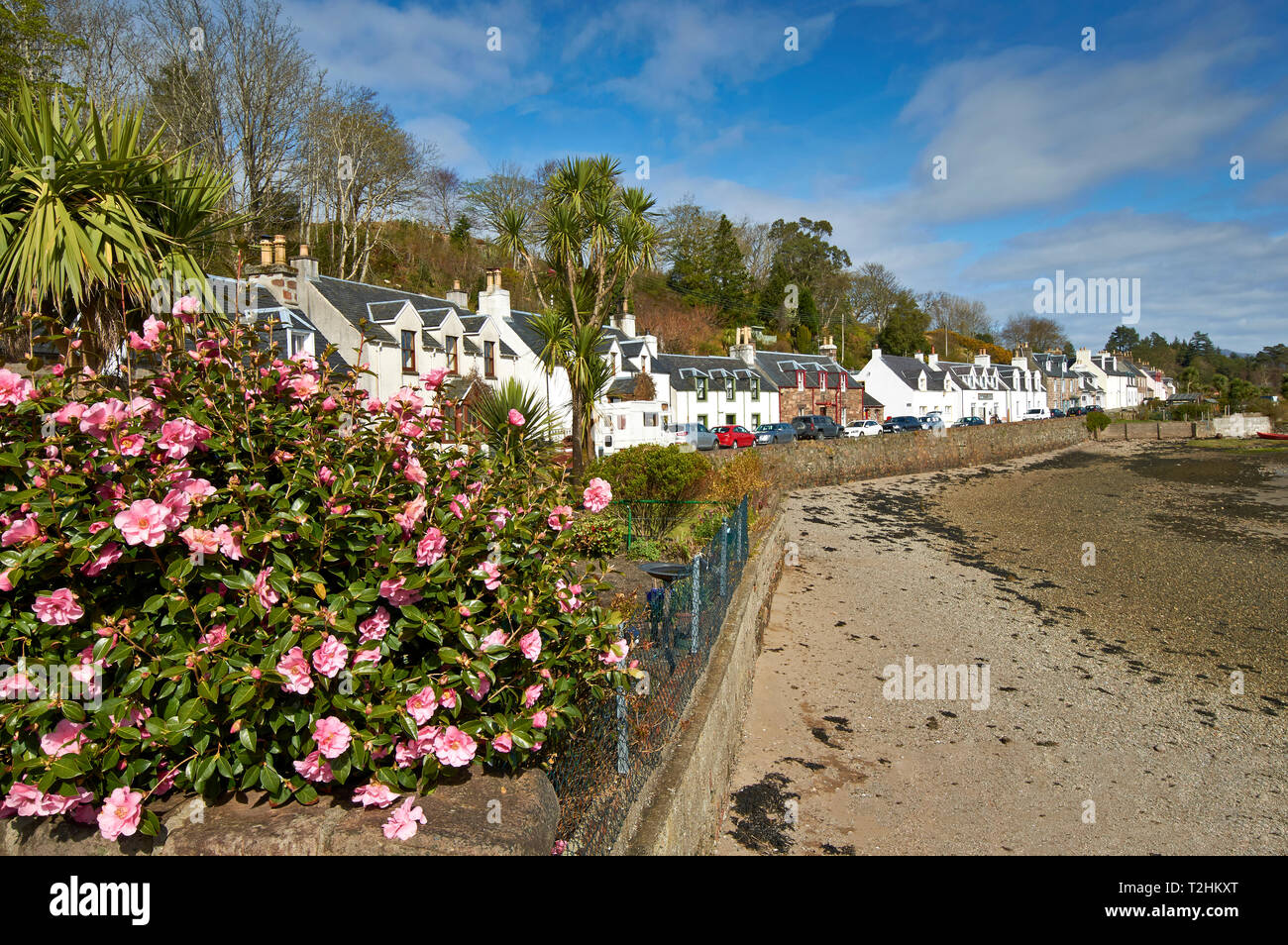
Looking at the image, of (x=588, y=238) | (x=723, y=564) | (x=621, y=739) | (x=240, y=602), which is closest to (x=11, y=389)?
(x=240, y=602)

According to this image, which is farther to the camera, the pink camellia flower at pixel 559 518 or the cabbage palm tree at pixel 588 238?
the cabbage palm tree at pixel 588 238

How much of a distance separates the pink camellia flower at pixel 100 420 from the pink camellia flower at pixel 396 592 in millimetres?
1021

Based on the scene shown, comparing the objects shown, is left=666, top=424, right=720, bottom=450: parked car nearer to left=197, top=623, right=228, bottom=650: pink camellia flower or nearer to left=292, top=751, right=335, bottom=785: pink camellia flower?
left=292, top=751, right=335, bottom=785: pink camellia flower

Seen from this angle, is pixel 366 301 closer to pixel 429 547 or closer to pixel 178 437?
pixel 178 437

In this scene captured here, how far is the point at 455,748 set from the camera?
265cm

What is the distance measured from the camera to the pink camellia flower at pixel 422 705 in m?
2.55

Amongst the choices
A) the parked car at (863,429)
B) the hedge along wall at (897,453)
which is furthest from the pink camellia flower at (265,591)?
the parked car at (863,429)

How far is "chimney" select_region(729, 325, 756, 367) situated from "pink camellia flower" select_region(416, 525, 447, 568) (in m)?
51.5

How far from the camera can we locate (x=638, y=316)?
62.1 m

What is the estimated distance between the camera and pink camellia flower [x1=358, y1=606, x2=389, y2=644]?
2621mm

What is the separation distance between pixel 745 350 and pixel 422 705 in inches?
2084

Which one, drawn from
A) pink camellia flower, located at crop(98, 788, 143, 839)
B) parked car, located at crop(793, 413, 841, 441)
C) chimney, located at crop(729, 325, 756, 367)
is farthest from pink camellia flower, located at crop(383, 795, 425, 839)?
chimney, located at crop(729, 325, 756, 367)

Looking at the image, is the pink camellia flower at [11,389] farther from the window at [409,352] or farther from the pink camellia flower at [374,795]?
the window at [409,352]
